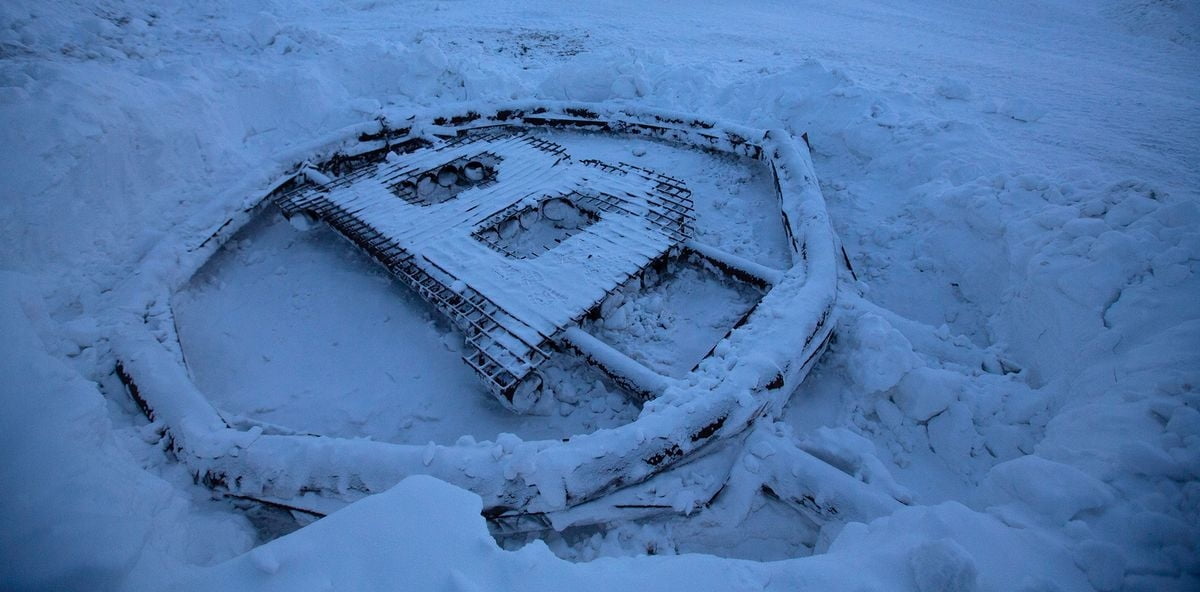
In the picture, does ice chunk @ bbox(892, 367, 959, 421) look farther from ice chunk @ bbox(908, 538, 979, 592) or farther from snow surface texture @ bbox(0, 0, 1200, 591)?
ice chunk @ bbox(908, 538, 979, 592)

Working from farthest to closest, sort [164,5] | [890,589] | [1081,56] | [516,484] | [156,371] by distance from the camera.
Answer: [164,5]
[1081,56]
[156,371]
[516,484]
[890,589]

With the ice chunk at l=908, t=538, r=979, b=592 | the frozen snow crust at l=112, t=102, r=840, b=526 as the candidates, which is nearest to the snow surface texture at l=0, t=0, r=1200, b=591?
the ice chunk at l=908, t=538, r=979, b=592

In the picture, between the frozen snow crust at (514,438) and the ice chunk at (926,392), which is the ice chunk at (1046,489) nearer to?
the ice chunk at (926,392)

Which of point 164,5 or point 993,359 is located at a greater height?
point 164,5

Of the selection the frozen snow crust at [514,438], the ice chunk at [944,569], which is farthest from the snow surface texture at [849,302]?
the frozen snow crust at [514,438]

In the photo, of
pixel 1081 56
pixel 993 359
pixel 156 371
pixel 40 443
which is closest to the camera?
pixel 40 443

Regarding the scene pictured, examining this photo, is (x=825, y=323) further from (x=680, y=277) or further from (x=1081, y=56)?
(x=1081, y=56)

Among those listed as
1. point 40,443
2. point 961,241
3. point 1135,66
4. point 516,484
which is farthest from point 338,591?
point 1135,66

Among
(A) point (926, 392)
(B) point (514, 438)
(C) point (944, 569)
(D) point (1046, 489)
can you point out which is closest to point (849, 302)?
(A) point (926, 392)
